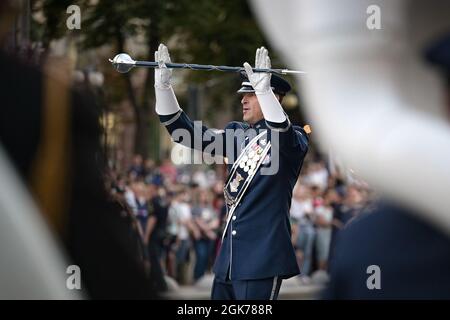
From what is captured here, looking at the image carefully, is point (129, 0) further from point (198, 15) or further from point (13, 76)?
point (13, 76)

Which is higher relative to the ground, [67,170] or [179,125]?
[67,170]

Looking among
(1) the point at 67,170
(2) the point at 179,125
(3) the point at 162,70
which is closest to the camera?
(1) the point at 67,170

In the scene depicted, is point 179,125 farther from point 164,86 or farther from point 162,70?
point 162,70

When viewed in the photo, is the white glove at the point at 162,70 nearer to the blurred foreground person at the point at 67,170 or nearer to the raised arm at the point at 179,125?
the raised arm at the point at 179,125

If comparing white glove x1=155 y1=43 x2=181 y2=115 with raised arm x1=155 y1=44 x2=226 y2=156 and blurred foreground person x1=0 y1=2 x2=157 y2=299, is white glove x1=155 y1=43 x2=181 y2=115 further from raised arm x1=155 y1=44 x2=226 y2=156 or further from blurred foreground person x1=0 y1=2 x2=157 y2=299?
blurred foreground person x1=0 y1=2 x2=157 y2=299

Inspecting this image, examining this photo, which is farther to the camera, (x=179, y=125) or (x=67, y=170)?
(x=179, y=125)

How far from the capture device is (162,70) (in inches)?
176

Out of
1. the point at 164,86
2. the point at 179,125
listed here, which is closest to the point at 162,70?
the point at 164,86

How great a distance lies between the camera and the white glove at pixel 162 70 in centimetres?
→ 438

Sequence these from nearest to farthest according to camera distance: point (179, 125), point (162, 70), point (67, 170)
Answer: point (67, 170)
point (162, 70)
point (179, 125)

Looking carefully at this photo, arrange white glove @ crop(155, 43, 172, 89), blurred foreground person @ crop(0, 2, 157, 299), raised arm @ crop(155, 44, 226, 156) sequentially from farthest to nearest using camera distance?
raised arm @ crop(155, 44, 226, 156) → white glove @ crop(155, 43, 172, 89) → blurred foreground person @ crop(0, 2, 157, 299)

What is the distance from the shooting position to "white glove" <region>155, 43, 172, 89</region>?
4379 mm

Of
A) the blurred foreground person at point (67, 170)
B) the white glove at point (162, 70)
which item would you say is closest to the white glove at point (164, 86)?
the white glove at point (162, 70)

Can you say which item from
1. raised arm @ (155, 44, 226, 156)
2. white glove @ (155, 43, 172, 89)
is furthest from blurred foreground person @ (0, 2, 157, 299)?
raised arm @ (155, 44, 226, 156)
